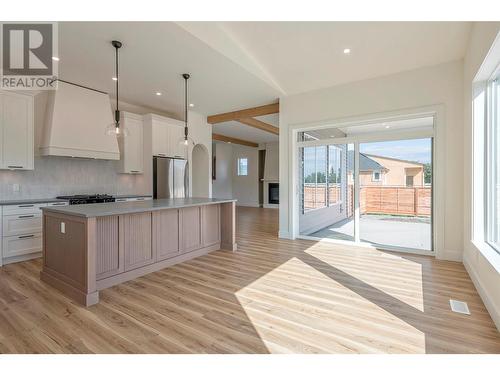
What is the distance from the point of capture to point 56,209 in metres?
2.90

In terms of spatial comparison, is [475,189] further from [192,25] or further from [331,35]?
[192,25]

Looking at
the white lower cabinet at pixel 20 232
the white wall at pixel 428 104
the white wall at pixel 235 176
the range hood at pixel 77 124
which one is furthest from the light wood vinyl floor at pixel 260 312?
the white wall at pixel 235 176

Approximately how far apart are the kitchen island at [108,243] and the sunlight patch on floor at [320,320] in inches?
54.2

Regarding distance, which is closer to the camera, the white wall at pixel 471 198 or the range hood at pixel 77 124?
the white wall at pixel 471 198

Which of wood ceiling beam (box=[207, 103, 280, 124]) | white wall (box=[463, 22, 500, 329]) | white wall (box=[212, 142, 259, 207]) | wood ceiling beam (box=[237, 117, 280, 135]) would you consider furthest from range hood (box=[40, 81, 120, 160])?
white wall (box=[212, 142, 259, 207])

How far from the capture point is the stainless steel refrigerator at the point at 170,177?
5.86 metres

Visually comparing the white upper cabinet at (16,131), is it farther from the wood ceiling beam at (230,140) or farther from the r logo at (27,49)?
the wood ceiling beam at (230,140)

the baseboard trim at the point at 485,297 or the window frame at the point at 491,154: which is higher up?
the window frame at the point at 491,154

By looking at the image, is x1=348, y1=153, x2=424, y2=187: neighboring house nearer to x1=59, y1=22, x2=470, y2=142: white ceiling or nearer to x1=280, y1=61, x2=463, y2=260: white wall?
x1=280, y1=61, x2=463, y2=260: white wall

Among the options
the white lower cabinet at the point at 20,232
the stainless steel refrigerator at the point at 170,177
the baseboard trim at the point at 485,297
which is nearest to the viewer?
the baseboard trim at the point at 485,297

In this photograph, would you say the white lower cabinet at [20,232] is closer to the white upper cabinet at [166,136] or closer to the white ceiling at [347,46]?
the white upper cabinet at [166,136]

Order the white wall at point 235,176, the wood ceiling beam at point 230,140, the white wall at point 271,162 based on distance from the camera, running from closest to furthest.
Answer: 1. the wood ceiling beam at point 230,140
2. the white wall at point 271,162
3. the white wall at point 235,176
